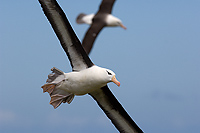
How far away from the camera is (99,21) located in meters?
18.1

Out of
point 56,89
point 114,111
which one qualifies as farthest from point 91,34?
point 56,89

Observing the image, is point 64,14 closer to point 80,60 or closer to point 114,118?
point 80,60

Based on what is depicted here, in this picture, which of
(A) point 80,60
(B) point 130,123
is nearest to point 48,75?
(A) point 80,60

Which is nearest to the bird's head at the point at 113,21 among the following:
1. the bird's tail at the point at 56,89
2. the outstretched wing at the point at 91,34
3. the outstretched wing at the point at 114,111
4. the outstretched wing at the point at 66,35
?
the outstretched wing at the point at 91,34

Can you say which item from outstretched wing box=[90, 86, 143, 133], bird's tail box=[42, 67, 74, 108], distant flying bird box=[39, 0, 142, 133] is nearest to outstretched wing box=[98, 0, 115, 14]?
outstretched wing box=[90, 86, 143, 133]

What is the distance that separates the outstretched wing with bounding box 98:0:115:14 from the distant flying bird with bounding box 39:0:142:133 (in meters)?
9.80

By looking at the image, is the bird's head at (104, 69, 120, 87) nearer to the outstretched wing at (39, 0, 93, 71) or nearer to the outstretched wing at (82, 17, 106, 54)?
the outstretched wing at (39, 0, 93, 71)

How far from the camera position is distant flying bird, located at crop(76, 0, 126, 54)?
14633 mm

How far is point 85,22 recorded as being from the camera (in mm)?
22859

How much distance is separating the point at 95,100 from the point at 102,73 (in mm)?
1805

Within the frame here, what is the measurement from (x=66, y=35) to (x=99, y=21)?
9.78 m

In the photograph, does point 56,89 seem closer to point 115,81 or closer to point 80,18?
point 115,81

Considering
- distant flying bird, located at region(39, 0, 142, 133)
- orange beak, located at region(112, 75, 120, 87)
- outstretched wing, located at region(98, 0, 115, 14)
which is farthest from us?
outstretched wing, located at region(98, 0, 115, 14)

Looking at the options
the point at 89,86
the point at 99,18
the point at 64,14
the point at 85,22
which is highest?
the point at 85,22
